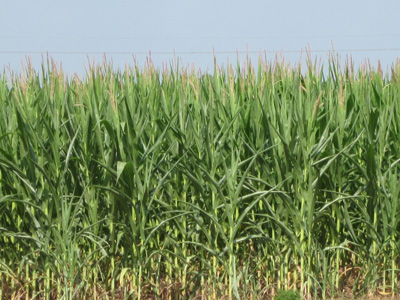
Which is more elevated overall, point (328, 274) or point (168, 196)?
point (168, 196)

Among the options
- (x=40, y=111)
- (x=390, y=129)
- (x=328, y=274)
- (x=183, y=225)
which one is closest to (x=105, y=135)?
(x=40, y=111)

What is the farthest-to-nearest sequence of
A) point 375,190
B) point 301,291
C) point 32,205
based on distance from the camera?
point 375,190
point 301,291
point 32,205

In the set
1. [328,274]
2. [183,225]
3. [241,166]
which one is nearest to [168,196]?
[183,225]

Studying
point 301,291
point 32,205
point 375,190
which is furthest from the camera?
point 375,190

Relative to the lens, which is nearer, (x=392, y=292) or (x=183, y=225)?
(x=183, y=225)

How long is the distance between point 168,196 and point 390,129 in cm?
193

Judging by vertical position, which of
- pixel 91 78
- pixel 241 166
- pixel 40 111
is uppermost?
pixel 91 78

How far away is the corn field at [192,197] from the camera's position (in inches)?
173

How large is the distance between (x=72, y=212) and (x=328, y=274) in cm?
199

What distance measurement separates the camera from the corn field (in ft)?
14.4

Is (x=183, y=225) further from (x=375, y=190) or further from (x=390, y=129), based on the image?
(x=390, y=129)

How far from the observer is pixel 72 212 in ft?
15.3

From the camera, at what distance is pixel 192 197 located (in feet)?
15.4

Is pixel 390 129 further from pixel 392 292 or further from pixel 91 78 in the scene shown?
pixel 91 78
